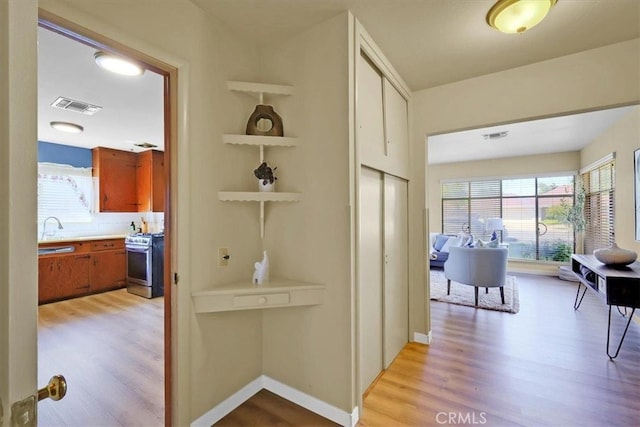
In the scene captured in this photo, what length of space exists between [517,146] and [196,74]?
5956 millimetres

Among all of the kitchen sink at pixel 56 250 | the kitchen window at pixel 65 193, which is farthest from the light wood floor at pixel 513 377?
the kitchen window at pixel 65 193

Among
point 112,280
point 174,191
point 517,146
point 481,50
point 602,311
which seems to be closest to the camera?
point 174,191

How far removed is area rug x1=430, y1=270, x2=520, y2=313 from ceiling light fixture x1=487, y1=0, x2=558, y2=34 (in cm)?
348

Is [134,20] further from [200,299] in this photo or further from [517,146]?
[517,146]

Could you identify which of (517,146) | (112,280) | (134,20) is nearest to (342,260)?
(134,20)

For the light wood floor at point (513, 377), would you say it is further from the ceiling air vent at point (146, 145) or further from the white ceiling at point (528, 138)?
the ceiling air vent at point (146, 145)

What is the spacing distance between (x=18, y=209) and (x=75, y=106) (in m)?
3.61

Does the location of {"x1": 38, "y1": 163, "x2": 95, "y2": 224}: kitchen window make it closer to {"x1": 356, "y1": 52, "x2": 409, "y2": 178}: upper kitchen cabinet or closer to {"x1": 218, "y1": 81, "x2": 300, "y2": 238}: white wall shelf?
{"x1": 218, "y1": 81, "x2": 300, "y2": 238}: white wall shelf

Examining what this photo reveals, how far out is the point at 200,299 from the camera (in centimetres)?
171

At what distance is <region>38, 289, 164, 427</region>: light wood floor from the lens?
1.92 m

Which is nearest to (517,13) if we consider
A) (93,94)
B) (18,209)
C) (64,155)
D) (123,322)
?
(18,209)

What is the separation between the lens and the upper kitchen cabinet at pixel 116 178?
5094 mm

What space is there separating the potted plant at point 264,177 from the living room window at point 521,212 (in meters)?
6.45

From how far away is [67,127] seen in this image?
384 cm
